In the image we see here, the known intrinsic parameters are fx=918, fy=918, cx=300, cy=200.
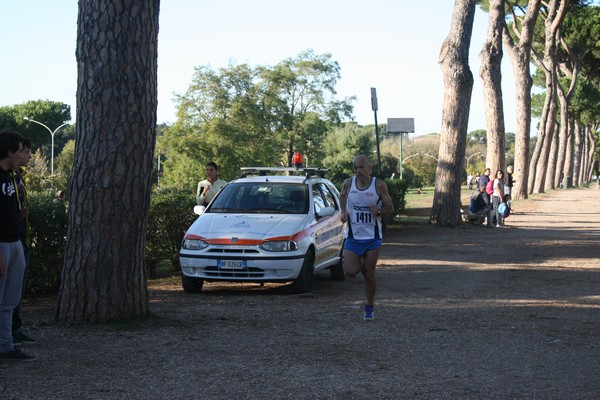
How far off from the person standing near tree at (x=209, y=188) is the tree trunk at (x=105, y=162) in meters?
5.09

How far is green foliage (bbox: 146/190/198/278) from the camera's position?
13.7 meters

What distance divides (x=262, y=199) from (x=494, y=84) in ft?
65.3

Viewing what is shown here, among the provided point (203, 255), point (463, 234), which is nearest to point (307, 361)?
point (203, 255)

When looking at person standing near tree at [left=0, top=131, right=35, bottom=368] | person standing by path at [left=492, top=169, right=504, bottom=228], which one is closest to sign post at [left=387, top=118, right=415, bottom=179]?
person standing by path at [left=492, top=169, right=504, bottom=228]

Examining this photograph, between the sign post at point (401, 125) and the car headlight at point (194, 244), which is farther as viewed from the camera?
the sign post at point (401, 125)

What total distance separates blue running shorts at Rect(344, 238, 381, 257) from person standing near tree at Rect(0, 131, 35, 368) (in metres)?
3.87

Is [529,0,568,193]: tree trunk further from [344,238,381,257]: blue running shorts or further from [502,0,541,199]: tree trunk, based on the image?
[344,238,381,257]: blue running shorts

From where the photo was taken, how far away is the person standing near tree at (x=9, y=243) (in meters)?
6.96

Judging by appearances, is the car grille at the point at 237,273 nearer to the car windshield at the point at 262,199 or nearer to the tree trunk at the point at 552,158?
the car windshield at the point at 262,199

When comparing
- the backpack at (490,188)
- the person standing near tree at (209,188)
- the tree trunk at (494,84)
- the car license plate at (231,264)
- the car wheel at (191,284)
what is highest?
the tree trunk at (494,84)

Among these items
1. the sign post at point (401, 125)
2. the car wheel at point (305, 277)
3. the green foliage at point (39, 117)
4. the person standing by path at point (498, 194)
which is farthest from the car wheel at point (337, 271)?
the green foliage at point (39, 117)

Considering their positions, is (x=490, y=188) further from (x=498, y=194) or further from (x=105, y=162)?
(x=105, y=162)

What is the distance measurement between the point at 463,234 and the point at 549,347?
15379 millimetres

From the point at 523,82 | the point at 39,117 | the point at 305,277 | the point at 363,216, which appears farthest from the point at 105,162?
the point at 39,117
